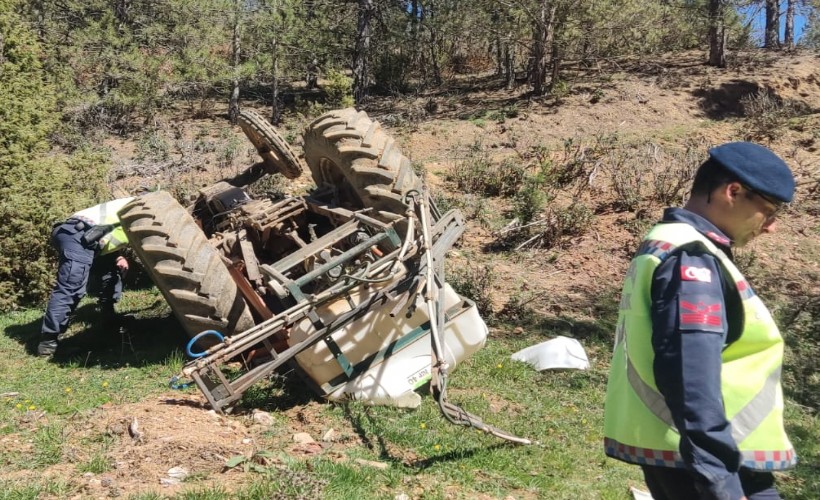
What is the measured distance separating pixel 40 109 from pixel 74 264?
3489 mm

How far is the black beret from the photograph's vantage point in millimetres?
1931

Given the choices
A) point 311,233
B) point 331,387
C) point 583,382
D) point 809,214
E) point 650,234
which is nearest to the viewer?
point 650,234

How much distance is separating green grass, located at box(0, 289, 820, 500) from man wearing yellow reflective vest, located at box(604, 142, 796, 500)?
5.68 ft

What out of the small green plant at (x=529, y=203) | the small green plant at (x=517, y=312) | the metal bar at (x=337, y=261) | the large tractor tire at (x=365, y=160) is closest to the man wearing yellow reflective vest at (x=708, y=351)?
the metal bar at (x=337, y=261)

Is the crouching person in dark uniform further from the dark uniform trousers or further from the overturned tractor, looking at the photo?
the overturned tractor

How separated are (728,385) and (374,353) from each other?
283 cm

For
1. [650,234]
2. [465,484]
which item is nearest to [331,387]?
[465,484]

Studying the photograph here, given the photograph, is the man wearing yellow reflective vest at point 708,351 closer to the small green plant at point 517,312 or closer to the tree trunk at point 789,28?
the small green plant at point 517,312

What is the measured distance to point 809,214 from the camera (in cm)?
806

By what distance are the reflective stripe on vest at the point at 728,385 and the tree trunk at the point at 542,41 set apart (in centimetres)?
1266

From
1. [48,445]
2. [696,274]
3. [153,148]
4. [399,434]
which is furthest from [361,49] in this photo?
[696,274]

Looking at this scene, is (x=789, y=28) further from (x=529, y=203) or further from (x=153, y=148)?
(x=153, y=148)

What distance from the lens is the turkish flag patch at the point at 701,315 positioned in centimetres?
180

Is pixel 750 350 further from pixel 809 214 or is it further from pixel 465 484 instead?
pixel 809 214
